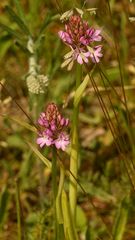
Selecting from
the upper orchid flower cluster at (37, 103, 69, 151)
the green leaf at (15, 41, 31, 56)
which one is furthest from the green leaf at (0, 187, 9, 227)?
the upper orchid flower cluster at (37, 103, 69, 151)

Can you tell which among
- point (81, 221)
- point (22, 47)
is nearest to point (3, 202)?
point (81, 221)

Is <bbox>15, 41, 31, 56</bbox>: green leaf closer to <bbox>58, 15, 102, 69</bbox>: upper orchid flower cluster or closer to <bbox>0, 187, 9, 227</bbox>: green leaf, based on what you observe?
<bbox>0, 187, 9, 227</bbox>: green leaf

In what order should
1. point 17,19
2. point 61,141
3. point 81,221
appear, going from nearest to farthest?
point 61,141, point 17,19, point 81,221

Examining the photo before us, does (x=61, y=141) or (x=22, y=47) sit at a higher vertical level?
(x=22, y=47)

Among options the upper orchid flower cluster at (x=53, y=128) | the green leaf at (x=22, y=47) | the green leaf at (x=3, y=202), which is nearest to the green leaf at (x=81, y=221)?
the green leaf at (x=3, y=202)

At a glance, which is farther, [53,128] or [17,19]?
[17,19]

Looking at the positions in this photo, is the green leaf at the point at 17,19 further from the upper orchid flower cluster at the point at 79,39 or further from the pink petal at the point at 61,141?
the pink petal at the point at 61,141

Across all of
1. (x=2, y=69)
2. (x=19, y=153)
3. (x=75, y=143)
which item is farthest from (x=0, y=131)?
(x=75, y=143)

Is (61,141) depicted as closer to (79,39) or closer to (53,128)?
(53,128)
